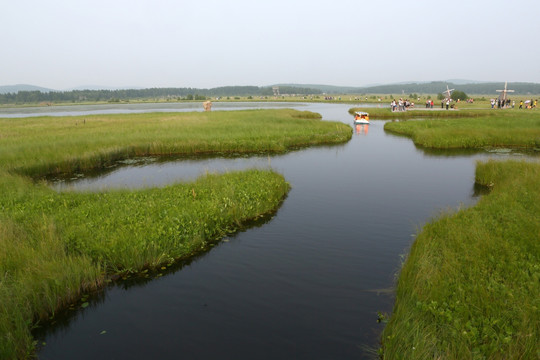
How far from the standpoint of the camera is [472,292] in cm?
725

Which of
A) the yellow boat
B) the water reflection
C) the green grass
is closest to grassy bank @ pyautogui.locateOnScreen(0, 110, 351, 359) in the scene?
the green grass

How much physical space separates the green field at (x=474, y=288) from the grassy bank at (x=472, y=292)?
0.02 m

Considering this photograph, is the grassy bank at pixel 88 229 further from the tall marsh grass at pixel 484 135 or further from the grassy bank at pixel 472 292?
the tall marsh grass at pixel 484 135

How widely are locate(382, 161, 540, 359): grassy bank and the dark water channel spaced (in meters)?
1.13

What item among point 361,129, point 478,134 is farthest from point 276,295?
point 361,129

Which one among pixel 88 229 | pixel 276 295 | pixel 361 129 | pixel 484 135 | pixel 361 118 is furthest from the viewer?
pixel 361 118

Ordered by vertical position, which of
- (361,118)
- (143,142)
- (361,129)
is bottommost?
(361,129)

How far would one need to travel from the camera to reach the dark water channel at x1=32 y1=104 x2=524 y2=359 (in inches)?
290

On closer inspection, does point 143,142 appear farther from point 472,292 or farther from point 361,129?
point 361,129

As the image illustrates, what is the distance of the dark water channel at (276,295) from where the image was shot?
7355mm

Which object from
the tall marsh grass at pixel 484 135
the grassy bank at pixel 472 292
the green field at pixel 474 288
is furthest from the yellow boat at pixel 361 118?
the grassy bank at pixel 472 292

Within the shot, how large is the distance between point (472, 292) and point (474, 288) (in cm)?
11

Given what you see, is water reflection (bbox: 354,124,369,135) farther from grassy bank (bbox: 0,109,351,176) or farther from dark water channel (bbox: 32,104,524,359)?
dark water channel (bbox: 32,104,524,359)

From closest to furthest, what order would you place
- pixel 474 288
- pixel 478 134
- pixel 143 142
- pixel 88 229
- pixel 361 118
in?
pixel 474 288 < pixel 88 229 < pixel 143 142 < pixel 478 134 < pixel 361 118
